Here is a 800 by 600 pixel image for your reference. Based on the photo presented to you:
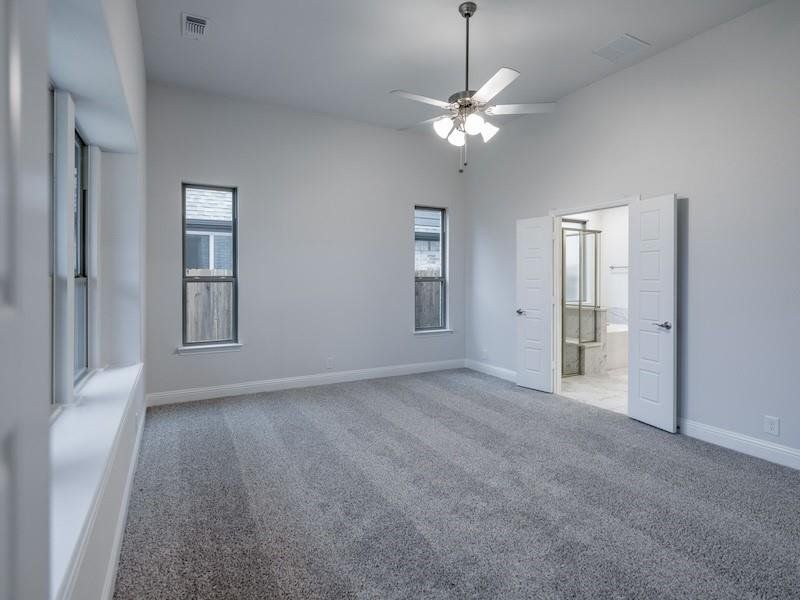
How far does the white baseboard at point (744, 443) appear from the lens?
10.3 feet

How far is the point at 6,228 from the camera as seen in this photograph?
675 mm

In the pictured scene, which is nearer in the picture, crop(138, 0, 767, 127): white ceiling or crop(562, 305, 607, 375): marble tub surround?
crop(138, 0, 767, 127): white ceiling

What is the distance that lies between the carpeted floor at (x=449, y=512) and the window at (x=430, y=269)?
2.40 meters

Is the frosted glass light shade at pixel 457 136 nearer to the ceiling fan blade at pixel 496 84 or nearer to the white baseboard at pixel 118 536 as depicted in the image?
the ceiling fan blade at pixel 496 84

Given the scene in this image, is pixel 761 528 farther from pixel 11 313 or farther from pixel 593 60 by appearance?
pixel 593 60

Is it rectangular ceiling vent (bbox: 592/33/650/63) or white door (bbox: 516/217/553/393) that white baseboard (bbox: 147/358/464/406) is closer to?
white door (bbox: 516/217/553/393)

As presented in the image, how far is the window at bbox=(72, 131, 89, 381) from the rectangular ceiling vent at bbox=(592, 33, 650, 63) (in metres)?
4.12

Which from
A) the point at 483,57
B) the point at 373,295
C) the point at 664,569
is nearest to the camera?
the point at 664,569

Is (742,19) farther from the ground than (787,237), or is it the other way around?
(742,19)

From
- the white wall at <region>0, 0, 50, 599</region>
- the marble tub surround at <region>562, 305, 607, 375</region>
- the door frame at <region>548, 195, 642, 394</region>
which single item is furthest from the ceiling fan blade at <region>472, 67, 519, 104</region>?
the marble tub surround at <region>562, 305, 607, 375</region>

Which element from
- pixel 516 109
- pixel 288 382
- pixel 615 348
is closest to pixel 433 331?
pixel 288 382

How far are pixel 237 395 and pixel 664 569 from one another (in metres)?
4.17

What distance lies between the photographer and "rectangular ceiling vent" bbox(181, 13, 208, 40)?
342 centimetres

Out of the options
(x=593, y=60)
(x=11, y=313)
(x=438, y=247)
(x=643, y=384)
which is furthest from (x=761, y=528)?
(x=438, y=247)
